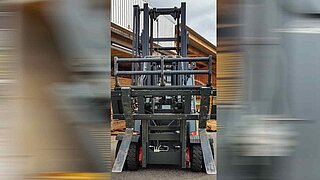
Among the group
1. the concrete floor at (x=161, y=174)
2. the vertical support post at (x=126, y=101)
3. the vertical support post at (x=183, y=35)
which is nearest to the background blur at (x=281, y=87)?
the vertical support post at (x=126, y=101)

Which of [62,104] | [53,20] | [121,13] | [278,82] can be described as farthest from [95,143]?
[121,13]

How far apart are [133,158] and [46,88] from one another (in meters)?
5.73

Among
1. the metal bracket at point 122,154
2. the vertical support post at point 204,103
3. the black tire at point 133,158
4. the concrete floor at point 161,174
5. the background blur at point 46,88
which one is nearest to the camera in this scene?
the background blur at point 46,88

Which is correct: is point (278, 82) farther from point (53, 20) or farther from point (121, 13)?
point (121, 13)

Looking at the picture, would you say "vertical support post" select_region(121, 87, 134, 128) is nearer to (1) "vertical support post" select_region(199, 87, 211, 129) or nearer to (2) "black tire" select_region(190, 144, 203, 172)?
(1) "vertical support post" select_region(199, 87, 211, 129)

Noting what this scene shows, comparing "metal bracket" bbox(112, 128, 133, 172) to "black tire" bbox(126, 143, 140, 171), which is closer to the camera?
"metal bracket" bbox(112, 128, 133, 172)

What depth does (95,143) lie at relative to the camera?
2.36 feet

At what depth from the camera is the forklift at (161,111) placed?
5.59 meters

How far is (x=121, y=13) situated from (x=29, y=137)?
12705 millimetres

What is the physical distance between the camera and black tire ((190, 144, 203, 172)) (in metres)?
6.12

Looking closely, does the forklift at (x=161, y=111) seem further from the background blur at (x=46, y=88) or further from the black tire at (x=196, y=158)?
the background blur at (x=46, y=88)

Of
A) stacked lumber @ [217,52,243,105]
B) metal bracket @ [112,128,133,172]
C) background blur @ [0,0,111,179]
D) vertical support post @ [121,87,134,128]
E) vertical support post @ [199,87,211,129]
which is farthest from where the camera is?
metal bracket @ [112,128,133,172]

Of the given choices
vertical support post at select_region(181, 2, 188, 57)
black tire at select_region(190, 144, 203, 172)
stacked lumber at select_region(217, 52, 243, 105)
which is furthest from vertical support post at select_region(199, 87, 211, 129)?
stacked lumber at select_region(217, 52, 243, 105)

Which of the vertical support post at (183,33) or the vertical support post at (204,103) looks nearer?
the vertical support post at (204,103)
